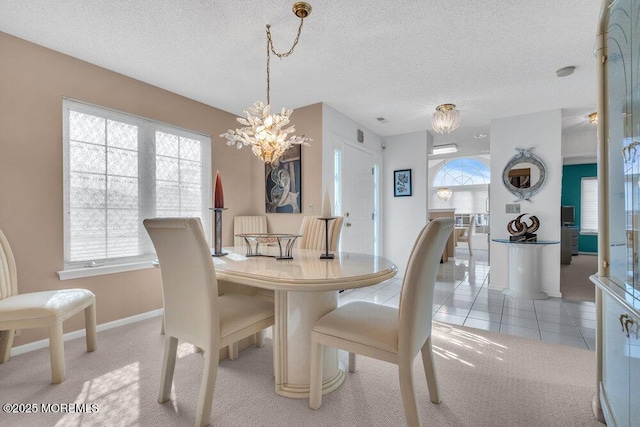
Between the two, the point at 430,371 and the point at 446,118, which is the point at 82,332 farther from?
the point at 446,118

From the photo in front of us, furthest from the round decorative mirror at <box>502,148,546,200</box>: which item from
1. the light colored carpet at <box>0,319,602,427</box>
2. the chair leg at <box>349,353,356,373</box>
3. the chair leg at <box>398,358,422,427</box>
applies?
the chair leg at <box>398,358,422,427</box>

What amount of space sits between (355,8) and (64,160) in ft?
8.72

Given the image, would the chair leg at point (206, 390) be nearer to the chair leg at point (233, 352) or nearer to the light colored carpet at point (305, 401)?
the light colored carpet at point (305, 401)

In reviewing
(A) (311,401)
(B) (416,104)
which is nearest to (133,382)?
(A) (311,401)

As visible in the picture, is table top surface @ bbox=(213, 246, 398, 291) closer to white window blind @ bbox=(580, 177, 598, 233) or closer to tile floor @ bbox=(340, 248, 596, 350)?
tile floor @ bbox=(340, 248, 596, 350)

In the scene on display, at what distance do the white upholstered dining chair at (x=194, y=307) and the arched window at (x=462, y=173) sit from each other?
899 cm

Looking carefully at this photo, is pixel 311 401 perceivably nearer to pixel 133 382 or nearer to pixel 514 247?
pixel 133 382

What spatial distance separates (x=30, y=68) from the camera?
2.28 metres

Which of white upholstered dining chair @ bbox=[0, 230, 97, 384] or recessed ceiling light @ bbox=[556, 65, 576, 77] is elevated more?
recessed ceiling light @ bbox=[556, 65, 576, 77]

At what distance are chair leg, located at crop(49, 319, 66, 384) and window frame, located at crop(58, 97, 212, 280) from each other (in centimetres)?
84

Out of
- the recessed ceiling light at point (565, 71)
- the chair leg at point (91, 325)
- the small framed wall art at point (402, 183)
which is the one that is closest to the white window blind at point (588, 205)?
the small framed wall art at point (402, 183)

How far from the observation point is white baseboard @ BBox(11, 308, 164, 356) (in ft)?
7.16

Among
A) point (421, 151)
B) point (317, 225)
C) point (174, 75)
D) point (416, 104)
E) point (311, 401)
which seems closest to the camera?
point (311, 401)

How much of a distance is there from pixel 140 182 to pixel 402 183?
387 centimetres
